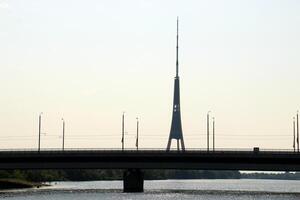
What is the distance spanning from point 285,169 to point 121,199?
111 feet

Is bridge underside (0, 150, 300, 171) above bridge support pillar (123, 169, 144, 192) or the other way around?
above

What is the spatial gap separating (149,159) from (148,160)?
0.48m

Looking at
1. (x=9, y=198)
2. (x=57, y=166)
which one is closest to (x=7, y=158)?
(x=57, y=166)

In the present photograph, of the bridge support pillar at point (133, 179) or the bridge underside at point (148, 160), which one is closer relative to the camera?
the bridge underside at point (148, 160)

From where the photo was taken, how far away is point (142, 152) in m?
137

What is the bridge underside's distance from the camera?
135000mm

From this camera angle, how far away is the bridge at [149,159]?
134875mm

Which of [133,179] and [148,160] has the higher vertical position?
[148,160]

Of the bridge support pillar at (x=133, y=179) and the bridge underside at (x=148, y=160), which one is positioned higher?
the bridge underside at (x=148, y=160)

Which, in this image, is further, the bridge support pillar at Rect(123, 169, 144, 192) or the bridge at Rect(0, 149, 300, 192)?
the bridge support pillar at Rect(123, 169, 144, 192)

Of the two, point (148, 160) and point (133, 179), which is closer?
point (148, 160)

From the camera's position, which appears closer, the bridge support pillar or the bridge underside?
the bridge underside

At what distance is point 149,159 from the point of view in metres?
139

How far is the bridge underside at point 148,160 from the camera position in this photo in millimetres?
135000
